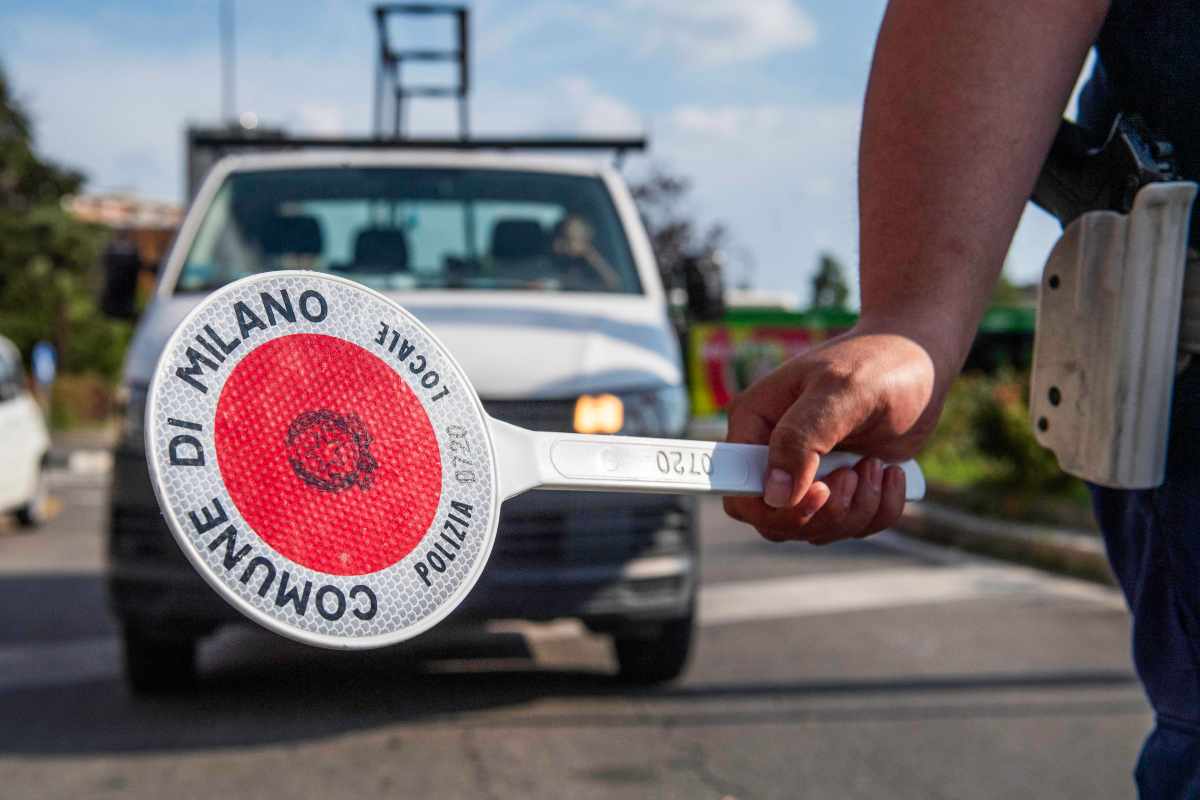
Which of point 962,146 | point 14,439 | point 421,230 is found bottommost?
point 14,439

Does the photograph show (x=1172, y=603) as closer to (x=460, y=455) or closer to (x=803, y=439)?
(x=803, y=439)

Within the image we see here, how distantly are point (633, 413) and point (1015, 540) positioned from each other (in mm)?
5376

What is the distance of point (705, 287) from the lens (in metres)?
5.85

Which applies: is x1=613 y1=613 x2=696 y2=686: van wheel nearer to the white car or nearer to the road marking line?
the road marking line

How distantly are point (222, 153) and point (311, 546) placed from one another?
5.85m

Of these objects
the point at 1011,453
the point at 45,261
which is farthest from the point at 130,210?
the point at 1011,453

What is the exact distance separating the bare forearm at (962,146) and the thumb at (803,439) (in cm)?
12

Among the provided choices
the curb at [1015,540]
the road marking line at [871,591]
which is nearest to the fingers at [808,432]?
the road marking line at [871,591]

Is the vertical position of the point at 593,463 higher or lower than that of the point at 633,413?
higher

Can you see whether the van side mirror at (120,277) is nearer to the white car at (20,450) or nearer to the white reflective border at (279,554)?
the white car at (20,450)

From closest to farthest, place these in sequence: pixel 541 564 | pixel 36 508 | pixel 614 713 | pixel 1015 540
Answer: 1. pixel 541 564
2. pixel 614 713
3. pixel 1015 540
4. pixel 36 508

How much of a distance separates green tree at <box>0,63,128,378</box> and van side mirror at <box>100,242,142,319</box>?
70.1 feet

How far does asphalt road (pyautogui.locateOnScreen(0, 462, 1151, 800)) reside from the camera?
404cm

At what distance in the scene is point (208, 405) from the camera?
69cm
